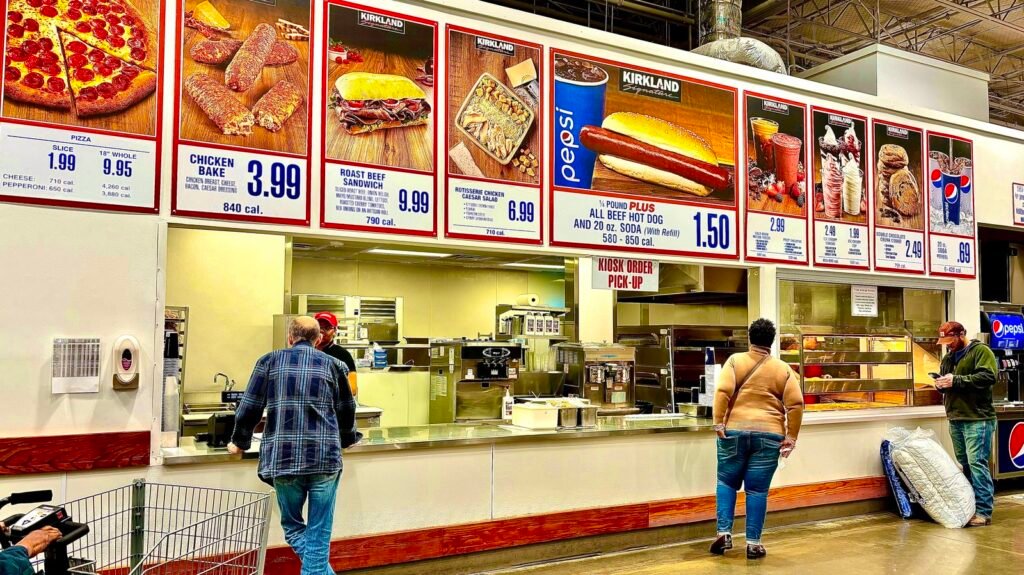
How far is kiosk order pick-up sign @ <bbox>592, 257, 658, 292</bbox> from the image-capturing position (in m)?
5.68

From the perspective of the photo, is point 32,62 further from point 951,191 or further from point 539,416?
point 951,191

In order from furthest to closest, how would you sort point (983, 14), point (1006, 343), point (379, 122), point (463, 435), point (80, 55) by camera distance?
point (983, 14), point (1006, 343), point (463, 435), point (379, 122), point (80, 55)

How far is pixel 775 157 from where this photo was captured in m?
6.48

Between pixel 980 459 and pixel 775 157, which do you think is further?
pixel 775 157

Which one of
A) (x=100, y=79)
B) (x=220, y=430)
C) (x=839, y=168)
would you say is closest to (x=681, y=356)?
(x=839, y=168)

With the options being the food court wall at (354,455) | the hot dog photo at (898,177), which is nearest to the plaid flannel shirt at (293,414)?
the food court wall at (354,455)

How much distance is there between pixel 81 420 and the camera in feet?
12.9

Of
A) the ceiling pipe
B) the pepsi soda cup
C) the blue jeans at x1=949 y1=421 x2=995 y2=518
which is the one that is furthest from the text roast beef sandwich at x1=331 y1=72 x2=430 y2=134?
the ceiling pipe

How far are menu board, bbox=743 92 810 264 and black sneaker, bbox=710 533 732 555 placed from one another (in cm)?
226

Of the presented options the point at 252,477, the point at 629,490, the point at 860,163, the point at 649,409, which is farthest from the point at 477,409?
the point at 860,163

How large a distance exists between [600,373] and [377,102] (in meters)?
3.14

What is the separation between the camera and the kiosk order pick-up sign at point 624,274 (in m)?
5.68
